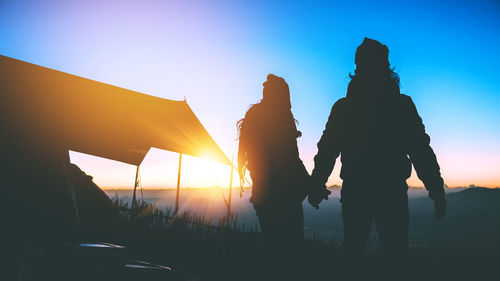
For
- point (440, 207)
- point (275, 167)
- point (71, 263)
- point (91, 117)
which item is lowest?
point (71, 263)

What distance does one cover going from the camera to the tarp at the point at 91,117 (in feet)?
11.7

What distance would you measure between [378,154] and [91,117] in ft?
16.1

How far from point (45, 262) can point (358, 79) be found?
96.4 inches

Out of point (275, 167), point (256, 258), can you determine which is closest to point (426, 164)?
point (275, 167)

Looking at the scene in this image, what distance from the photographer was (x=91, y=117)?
4.97m

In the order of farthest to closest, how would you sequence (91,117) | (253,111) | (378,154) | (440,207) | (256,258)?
1. (256,258)
2. (91,117)
3. (253,111)
4. (440,207)
5. (378,154)

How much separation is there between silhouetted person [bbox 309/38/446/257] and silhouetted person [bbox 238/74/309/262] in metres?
0.38

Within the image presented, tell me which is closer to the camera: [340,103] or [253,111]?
[340,103]

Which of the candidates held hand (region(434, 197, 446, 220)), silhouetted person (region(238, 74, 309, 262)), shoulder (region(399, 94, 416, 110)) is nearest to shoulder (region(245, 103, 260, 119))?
silhouetted person (region(238, 74, 309, 262))

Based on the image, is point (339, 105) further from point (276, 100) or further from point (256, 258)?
point (256, 258)

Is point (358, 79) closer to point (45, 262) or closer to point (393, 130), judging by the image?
point (393, 130)

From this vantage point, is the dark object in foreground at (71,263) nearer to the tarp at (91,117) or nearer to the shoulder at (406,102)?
the tarp at (91,117)

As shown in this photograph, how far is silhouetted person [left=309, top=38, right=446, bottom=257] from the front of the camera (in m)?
1.96

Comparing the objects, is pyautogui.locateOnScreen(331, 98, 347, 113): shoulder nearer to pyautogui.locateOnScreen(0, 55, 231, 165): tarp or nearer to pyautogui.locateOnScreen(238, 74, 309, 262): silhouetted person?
pyautogui.locateOnScreen(238, 74, 309, 262): silhouetted person
